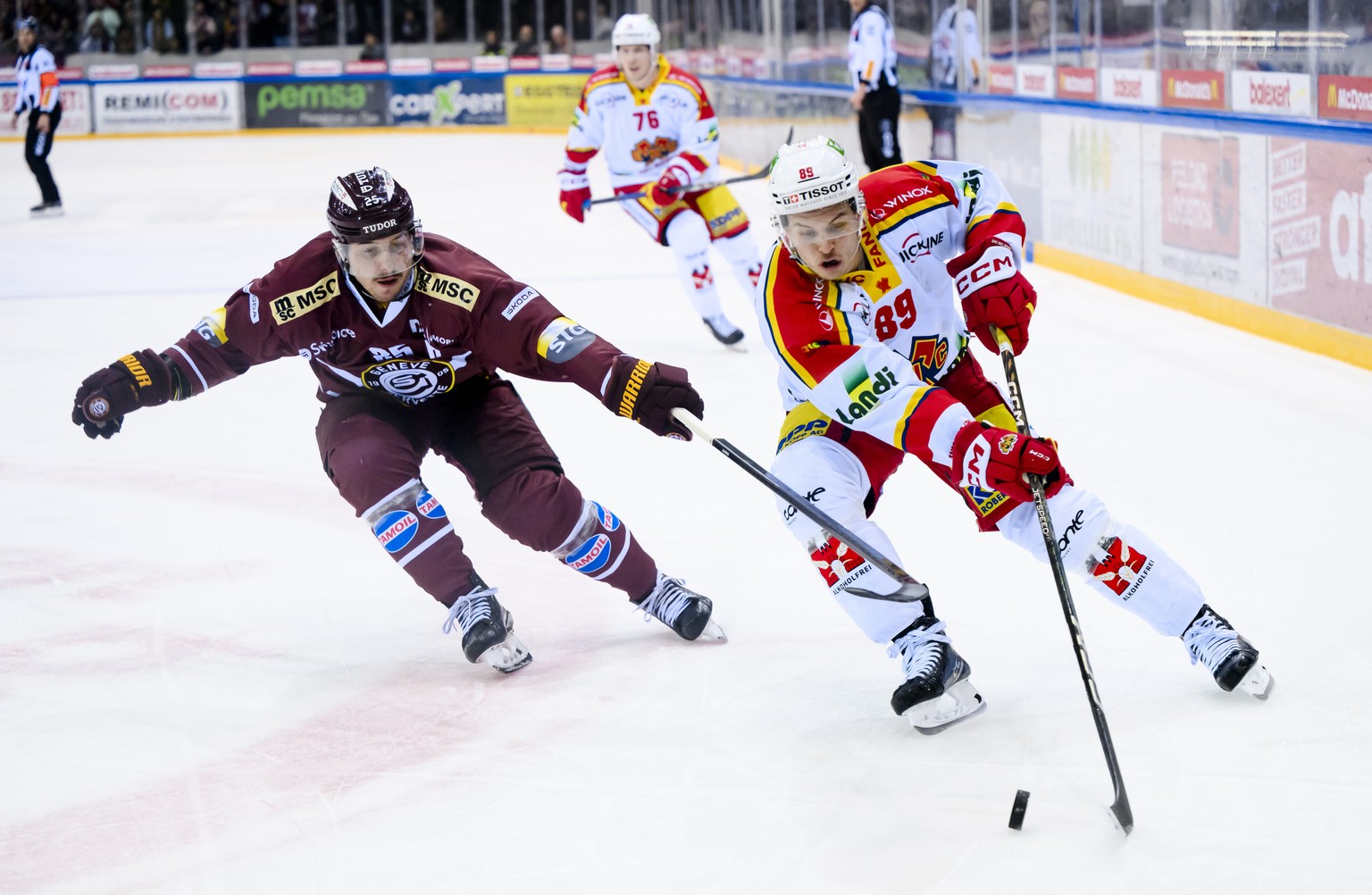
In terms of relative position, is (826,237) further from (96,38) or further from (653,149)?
(96,38)

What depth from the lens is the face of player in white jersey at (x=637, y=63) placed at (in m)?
6.61

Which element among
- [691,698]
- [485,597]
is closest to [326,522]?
[485,597]

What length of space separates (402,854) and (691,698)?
2.49 feet

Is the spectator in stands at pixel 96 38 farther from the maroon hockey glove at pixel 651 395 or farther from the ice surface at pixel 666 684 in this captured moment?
the maroon hockey glove at pixel 651 395

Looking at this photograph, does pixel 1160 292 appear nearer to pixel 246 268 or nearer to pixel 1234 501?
pixel 1234 501

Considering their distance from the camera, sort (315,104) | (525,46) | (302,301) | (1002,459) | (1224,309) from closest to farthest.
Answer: (1002,459) < (302,301) < (1224,309) < (315,104) < (525,46)

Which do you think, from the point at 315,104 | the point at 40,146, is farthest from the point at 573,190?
the point at 315,104

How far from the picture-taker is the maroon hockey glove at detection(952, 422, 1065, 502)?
2.49 m

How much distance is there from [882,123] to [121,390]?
24.7ft

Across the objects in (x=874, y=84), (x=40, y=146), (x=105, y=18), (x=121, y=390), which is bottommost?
(x=121, y=390)

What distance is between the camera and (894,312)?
2879 mm

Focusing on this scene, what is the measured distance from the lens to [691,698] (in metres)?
3.01

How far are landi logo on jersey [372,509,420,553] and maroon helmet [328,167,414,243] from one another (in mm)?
547

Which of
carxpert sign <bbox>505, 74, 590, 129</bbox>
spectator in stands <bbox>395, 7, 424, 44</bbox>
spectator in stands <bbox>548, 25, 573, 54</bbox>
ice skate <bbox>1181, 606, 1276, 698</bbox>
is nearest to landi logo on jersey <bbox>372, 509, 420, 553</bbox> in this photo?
ice skate <bbox>1181, 606, 1276, 698</bbox>
